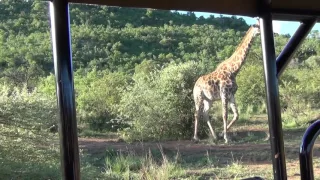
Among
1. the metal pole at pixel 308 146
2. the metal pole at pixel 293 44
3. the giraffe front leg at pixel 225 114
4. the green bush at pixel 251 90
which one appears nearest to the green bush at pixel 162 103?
the giraffe front leg at pixel 225 114

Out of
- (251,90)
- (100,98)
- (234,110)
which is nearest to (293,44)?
(251,90)

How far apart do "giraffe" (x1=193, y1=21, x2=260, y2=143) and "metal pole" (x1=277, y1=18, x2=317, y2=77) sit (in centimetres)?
19

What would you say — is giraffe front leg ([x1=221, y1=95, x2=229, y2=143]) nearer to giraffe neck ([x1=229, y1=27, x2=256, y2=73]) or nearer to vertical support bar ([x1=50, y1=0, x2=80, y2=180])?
giraffe neck ([x1=229, y1=27, x2=256, y2=73])

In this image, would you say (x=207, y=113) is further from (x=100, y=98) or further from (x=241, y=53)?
(x=100, y=98)

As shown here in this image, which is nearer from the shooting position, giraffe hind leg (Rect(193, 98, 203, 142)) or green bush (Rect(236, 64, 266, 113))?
giraffe hind leg (Rect(193, 98, 203, 142))

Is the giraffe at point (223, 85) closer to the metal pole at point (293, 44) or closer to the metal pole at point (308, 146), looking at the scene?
the metal pole at point (293, 44)

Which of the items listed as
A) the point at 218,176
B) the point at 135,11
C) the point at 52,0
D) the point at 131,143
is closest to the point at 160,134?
the point at 131,143

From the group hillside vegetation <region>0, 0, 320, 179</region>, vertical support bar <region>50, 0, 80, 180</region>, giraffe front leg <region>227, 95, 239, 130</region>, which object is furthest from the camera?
giraffe front leg <region>227, 95, 239, 130</region>

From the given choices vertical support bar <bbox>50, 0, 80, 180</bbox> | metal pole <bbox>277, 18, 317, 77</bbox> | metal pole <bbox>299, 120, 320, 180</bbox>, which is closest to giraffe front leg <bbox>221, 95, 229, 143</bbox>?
metal pole <bbox>277, 18, 317, 77</bbox>

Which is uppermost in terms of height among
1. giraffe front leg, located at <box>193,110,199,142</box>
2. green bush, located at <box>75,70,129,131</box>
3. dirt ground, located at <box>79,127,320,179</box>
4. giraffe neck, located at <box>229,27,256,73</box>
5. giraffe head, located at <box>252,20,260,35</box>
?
giraffe head, located at <box>252,20,260,35</box>

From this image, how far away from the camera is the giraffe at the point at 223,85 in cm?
277

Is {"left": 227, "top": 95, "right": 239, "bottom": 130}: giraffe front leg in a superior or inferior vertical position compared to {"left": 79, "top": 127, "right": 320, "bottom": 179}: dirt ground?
superior

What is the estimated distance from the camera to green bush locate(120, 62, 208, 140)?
8.24 feet

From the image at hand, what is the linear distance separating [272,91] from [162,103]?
560mm
